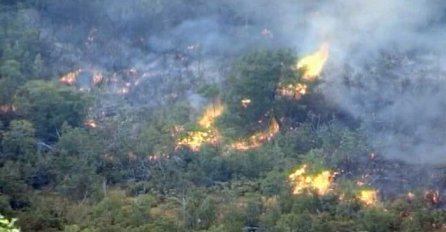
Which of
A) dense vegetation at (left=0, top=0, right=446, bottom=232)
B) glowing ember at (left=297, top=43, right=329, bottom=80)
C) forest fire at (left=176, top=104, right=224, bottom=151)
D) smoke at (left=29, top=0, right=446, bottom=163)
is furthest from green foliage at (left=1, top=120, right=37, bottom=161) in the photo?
glowing ember at (left=297, top=43, right=329, bottom=80)

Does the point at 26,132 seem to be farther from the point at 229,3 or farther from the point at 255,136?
the point at 229,3

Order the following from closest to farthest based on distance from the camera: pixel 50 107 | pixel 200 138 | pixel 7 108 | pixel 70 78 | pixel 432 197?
pixel 432 197 < pixel 200 138 < pixel 50 107 < pixel 7 108 < pixel 70 78

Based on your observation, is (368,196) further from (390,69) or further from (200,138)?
(390,69)

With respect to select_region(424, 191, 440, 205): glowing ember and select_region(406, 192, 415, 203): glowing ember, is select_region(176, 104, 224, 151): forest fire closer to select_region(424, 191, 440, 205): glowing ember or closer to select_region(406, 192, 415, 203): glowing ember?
select_region(406, 192, 415, 203): glowing ember

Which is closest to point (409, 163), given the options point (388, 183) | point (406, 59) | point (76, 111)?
point (388, 183)

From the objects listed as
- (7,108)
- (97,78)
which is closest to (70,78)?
(97,78)

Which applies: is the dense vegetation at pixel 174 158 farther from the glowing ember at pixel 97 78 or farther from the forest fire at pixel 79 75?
the glowing ember at pixel 97 78
